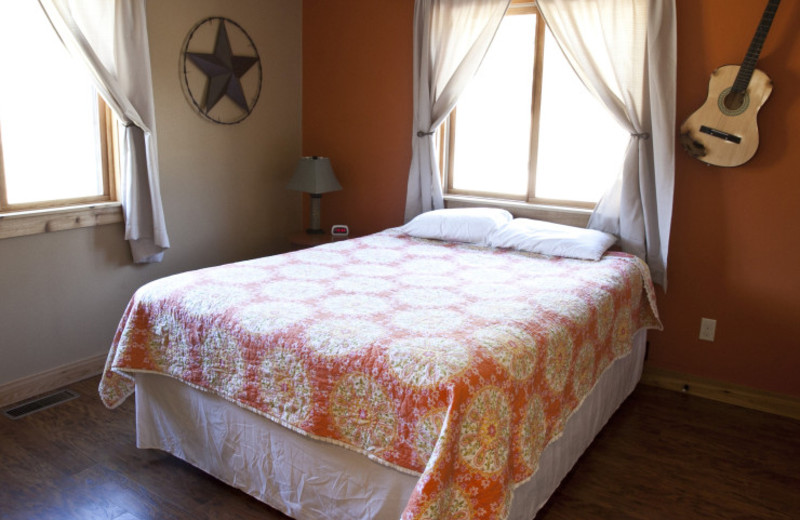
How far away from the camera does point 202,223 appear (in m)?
3.72

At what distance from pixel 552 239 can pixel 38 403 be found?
2.59 metres

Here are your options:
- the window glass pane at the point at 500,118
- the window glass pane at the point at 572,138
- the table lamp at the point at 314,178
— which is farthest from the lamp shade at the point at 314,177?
the window glass pane at the point at 572,138

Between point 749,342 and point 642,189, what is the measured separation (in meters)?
0.93

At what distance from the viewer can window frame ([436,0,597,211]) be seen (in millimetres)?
3412

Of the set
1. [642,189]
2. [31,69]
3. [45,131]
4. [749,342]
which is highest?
[31,69]

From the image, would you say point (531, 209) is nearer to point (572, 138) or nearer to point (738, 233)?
point (572, 138)

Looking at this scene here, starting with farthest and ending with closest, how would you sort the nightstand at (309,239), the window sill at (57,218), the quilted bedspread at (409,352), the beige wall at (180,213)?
the nightstand at (309,239) → the beige wall at (180,213) → the window sill at (57,218) → the quilted bedspread at (409,352)

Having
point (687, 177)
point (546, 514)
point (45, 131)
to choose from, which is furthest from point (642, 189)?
point (45, 131)

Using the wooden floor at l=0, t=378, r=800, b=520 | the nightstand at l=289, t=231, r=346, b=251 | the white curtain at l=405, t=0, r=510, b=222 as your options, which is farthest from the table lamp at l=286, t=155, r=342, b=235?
the wooden floor at l=0, t=378, r=800, b=520

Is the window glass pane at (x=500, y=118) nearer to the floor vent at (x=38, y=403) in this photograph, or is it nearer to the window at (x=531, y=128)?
the window at (x=531, y=128)

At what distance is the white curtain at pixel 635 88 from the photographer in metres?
2.96

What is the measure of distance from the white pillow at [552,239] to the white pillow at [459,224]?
0.25ft

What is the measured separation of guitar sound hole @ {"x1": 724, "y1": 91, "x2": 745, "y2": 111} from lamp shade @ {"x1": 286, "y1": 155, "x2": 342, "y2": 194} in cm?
228

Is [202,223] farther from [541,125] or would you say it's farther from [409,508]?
[409,508]
